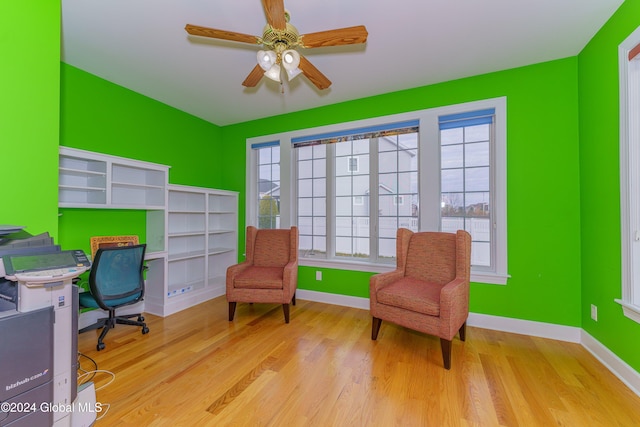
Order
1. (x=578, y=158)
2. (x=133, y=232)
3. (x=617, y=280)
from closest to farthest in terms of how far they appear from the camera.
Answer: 1. (x=617, y=280)
2. (x=578, y=158)
3. (x=133, y=232)

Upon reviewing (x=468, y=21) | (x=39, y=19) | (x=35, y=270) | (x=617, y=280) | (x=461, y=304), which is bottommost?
(x=461, y=304)

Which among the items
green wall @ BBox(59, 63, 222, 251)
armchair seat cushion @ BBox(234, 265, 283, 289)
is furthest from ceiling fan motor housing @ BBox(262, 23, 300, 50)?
green wall @ BBox(59, 63, 222, 251)

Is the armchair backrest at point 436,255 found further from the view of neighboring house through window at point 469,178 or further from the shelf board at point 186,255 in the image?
the shelf board at point 186,255

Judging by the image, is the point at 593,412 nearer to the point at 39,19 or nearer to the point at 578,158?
the point at 578,158

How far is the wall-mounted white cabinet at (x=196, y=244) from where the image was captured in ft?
10.5

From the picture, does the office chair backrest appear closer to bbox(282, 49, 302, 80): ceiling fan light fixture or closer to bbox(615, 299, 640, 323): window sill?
bbox(282, 49, 302, 80): ceiling fan light fixture

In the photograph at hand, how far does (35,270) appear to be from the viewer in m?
1.07

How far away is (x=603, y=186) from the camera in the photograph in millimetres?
1994

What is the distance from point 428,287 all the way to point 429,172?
1243mm

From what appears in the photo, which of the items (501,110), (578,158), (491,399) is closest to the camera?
(491,399)

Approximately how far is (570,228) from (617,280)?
623mm

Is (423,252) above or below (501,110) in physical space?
below

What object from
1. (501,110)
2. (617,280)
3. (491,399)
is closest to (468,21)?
(501,110)

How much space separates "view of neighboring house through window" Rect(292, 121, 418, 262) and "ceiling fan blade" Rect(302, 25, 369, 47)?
160 cm
